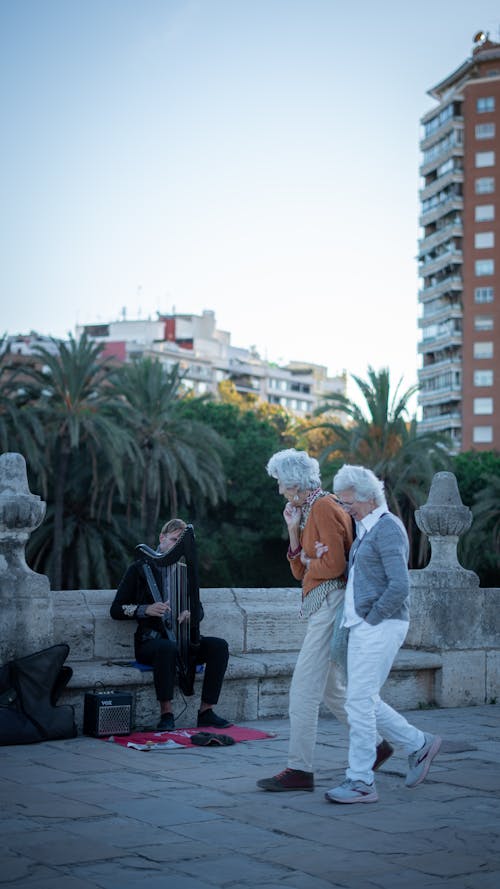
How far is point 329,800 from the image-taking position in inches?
225

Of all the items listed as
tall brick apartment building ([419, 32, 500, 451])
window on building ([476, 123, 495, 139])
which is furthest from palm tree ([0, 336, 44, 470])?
window on building ([476, 123, 495, 139])

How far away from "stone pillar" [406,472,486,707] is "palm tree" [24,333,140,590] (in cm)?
2279

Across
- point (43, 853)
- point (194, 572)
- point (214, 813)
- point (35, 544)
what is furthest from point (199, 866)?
point (35, 544)

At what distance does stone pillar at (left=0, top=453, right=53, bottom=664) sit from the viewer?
8.00 m

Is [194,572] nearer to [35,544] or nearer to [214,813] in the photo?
[214,813]

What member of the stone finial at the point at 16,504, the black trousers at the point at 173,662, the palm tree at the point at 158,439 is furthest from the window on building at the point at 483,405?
the stone finial at the point at 16,504

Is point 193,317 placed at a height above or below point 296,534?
above

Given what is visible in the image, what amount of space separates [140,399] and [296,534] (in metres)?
30.6

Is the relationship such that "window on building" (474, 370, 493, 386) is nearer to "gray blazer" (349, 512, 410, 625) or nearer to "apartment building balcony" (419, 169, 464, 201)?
"apartment building balcony" (419, 169, 464, 201)

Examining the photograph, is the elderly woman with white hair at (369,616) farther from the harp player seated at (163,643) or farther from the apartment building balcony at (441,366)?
the apartment building balcony at (441,366)

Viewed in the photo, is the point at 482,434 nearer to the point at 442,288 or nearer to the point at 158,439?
the point at 442,288

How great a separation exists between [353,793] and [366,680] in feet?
1.81

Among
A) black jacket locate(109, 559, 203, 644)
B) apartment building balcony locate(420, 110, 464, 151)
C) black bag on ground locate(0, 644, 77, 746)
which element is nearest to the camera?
black bag on ground locate(0, 644, 77, 746)

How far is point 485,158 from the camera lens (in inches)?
3278
